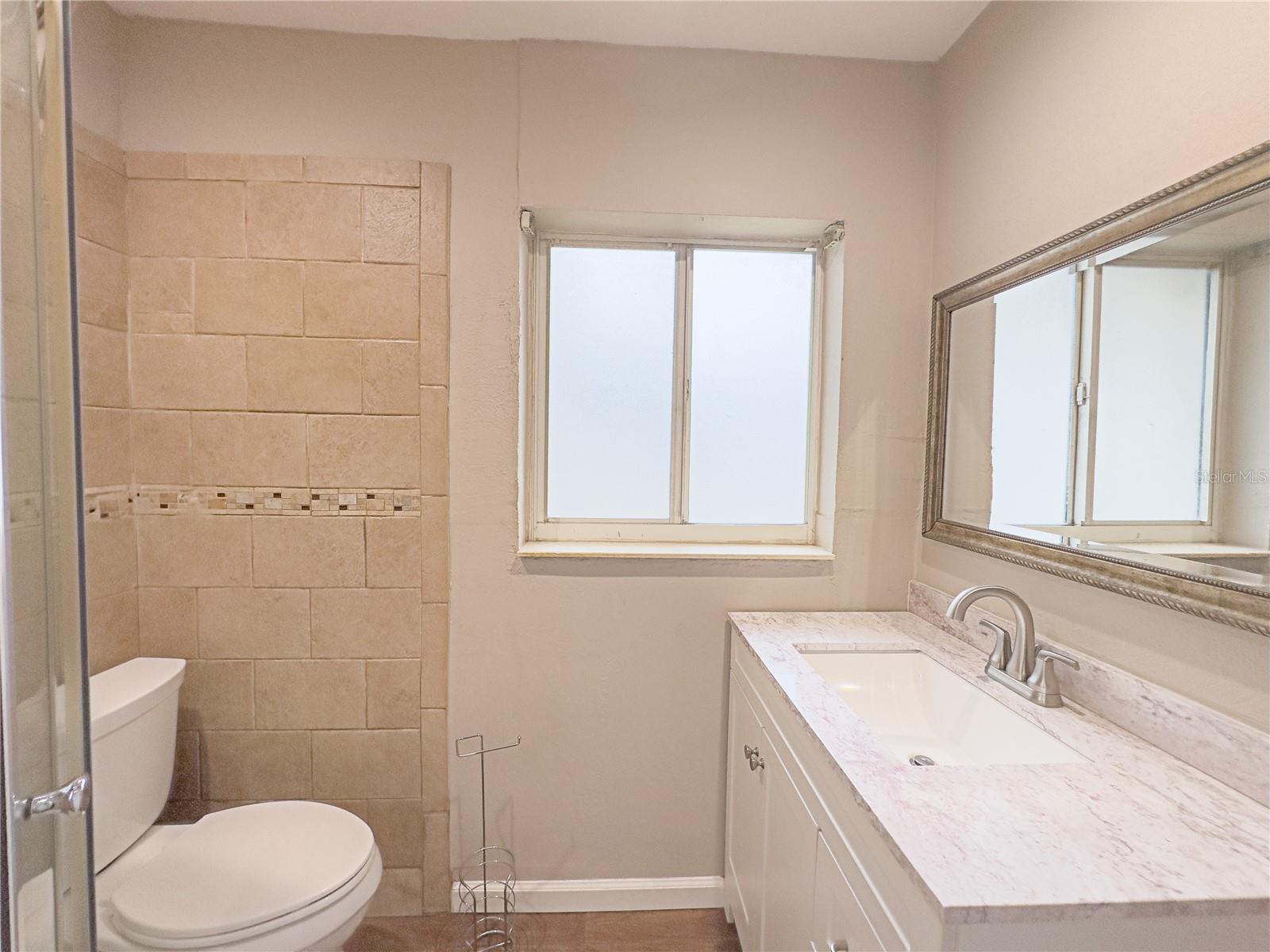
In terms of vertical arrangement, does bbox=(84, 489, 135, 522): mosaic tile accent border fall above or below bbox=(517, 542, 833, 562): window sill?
above

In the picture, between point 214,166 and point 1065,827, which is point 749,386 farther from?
point 214,166

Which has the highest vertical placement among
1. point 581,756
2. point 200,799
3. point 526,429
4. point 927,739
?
point 526,429

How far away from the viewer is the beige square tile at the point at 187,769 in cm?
171

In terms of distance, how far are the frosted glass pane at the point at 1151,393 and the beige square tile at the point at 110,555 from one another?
219 cm

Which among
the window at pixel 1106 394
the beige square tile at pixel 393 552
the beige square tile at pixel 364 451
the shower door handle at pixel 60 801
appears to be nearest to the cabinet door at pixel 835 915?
the window at pixel 1106 394

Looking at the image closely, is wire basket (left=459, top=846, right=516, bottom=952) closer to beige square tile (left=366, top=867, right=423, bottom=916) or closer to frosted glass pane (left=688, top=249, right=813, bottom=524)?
beige square tile (left=366, top=867, right=423, bottom=916)

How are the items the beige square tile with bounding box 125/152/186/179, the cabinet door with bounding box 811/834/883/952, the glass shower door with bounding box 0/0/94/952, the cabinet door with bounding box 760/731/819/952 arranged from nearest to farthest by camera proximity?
the glass shower door with bounding box 0/0/94/952 → the cabinet door with bounding box 811/834/883/952 → the cabinet door with bounding box 760/731/819/952 → the beige square tile with bounding box 125/152/186/179

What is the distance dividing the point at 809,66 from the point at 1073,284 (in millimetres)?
971

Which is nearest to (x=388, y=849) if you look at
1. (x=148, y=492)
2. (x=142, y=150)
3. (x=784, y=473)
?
(x=148, y=492)

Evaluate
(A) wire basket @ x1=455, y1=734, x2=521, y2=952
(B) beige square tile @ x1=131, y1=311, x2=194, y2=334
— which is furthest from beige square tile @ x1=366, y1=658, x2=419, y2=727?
(B) beige square tile @ x1=131, y1=311, x2=194, y2=334

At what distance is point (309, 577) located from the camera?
170cm

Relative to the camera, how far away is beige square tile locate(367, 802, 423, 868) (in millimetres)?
1744

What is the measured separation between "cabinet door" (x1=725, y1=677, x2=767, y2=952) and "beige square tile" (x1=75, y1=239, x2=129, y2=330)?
1858 millimetres

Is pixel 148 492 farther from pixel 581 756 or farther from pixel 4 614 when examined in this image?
pixel 581 756
